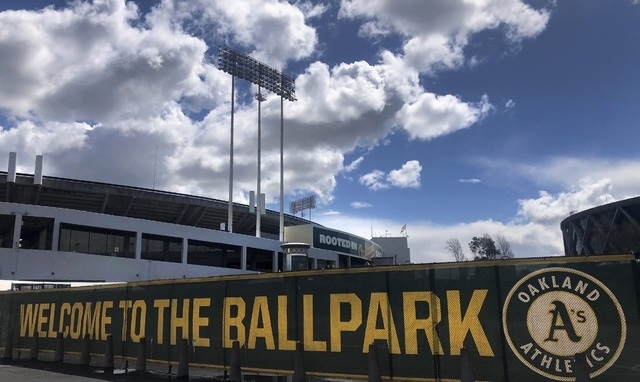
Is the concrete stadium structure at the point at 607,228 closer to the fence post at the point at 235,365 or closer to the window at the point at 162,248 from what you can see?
the window at the point at 162,248

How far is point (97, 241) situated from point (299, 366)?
42576 millimetres

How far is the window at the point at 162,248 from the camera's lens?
170 ft

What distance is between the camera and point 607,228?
74.9 meters

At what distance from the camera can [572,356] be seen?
8.45 metres

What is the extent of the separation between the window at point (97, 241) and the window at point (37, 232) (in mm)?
1018

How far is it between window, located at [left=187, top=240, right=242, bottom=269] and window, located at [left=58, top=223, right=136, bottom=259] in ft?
24.9

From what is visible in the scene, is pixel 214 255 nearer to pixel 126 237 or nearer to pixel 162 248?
pixel 162 248

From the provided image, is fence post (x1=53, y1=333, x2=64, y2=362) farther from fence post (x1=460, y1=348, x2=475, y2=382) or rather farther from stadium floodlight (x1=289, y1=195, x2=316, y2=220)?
stadium floodlight (x1=289, y1=195, x2=316, y2=220)

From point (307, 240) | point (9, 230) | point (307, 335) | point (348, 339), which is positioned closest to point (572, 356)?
point (348, 339)

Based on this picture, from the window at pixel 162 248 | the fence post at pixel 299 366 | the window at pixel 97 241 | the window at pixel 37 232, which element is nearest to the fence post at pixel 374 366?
the fence post at pixel 299 366

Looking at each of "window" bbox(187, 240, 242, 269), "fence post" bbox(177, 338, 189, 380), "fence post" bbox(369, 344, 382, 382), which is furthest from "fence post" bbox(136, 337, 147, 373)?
"window" bbox(187, 240, 242, 269)

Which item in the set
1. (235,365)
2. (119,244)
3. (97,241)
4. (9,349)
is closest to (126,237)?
(119,244)

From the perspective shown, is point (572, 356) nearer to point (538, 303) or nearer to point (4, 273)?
point (538, 303)

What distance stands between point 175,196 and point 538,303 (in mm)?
57543
